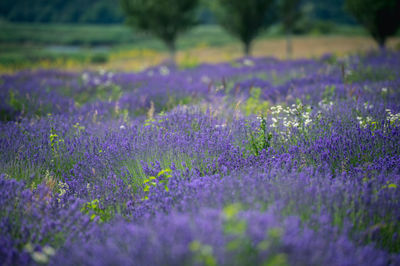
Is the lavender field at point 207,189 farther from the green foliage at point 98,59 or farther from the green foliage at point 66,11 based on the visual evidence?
the green foliage at point 66,11

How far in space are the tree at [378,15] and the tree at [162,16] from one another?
7.43 m

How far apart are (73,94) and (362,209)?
266 inches

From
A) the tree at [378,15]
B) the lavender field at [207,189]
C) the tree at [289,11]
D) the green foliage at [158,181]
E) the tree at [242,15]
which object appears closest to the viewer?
the lavender field at [207,189]

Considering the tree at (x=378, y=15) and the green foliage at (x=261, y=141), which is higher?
the tree at (x=378, y=15)

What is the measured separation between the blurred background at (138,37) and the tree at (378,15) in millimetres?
740

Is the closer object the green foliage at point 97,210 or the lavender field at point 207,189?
the lavender field at point 207,189

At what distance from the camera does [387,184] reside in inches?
98.7

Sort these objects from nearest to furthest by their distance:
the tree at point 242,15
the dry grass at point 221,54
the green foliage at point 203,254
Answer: the green foliage at point 203,254 → the tree at point 242,15 → the dry grass at point 221,54

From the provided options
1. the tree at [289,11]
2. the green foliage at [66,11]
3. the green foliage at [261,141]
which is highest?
the green foliage at [66,11]

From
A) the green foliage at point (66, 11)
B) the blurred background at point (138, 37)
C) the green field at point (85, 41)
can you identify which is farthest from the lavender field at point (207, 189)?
Answer: the green foliage at point (66, 11)

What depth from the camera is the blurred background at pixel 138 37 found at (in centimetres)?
1580

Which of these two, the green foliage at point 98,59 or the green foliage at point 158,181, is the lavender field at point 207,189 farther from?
the green foliage at point 98,59

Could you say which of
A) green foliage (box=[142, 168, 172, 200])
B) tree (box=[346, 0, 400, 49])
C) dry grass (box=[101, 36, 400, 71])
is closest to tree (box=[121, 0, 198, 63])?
dry grass (box=[101, 36, 400, 71])

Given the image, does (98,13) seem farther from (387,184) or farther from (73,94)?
(387,184)
